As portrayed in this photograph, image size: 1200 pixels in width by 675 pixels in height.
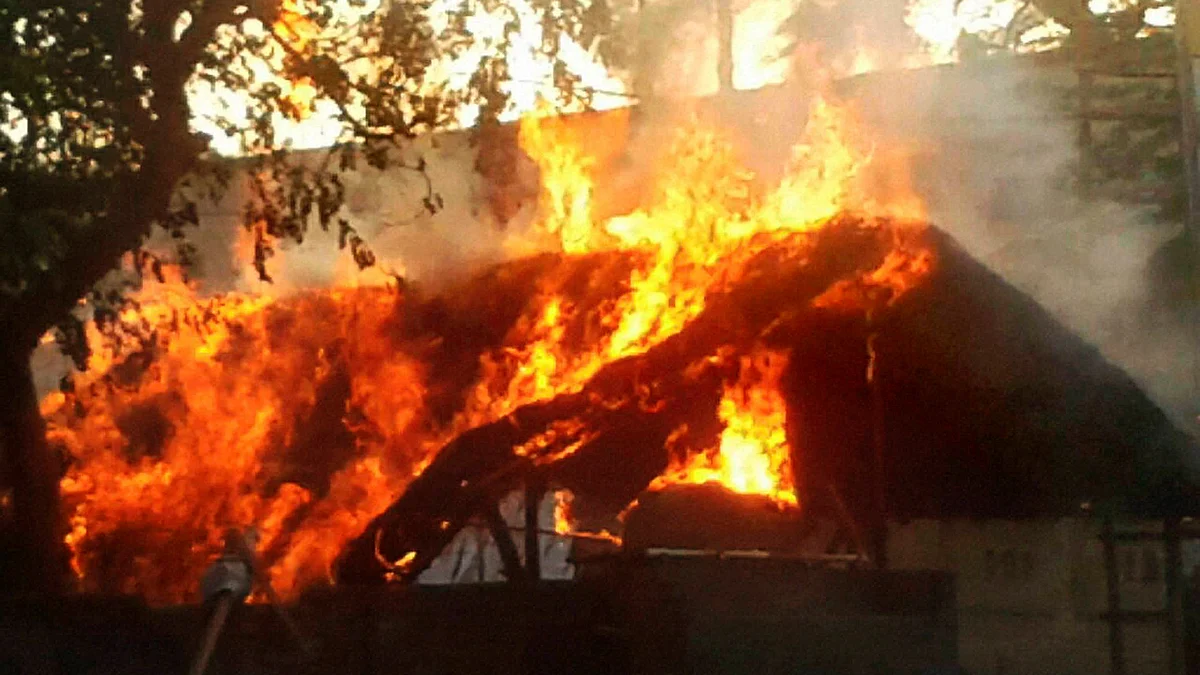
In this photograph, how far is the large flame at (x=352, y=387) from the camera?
42.4ft

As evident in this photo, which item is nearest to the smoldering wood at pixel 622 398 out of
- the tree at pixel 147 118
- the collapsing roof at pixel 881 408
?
the collapsing roof at pixel 881 408

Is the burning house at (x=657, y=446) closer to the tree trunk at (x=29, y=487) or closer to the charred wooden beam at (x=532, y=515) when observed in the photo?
the charred wooden beam at (x=532, y=515)

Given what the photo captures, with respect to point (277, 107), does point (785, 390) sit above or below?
below

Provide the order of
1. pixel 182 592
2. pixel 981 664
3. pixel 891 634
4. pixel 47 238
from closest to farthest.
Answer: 1. pixel 47 238
2. pixel 891 634
3. pixel 981 664
4. pixel 182 592

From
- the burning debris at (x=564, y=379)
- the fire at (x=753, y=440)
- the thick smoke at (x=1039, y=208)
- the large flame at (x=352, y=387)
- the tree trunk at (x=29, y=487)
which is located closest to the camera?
the tree trunk at (x=29, y=487)

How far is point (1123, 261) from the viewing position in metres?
14.8

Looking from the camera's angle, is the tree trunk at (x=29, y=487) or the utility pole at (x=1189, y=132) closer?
the tree trunk at (x=29, y=487)

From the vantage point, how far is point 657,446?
13328 mm

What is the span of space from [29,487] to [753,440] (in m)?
6.38

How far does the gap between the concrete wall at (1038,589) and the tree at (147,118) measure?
5.47 meters

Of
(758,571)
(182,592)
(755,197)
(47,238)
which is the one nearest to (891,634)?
(758,571)

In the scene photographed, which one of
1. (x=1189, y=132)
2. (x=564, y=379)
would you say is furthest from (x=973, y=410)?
(x=564, y=379)

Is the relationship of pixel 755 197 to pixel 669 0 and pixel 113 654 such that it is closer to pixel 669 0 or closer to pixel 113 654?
pixel 669 0

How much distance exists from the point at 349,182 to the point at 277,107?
5955 mm
